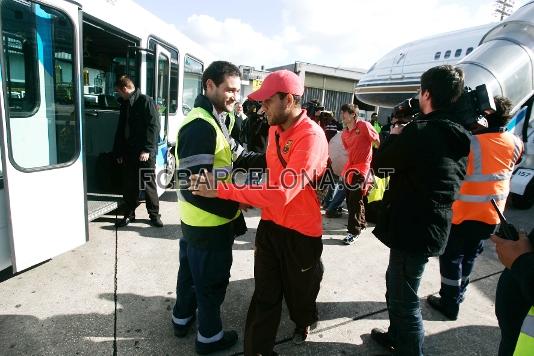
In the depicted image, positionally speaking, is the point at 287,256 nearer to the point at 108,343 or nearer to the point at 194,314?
the point at 194,314

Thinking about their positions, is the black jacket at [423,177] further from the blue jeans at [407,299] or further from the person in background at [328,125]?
the person in background at [328,125]

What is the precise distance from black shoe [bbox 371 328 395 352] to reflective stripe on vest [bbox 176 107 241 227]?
1.49 meters

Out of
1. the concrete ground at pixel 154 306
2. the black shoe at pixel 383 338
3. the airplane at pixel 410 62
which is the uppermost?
the airplane at pixel 410 62

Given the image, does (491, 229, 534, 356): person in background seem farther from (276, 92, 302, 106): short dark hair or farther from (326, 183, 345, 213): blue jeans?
(326, 183, 345, 213): blue jeans

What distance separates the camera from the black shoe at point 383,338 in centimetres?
243

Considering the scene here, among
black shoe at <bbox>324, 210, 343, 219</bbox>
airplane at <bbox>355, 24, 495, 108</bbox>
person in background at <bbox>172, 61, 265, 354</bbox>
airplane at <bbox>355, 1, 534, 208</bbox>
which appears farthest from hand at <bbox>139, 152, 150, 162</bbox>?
airplane at <bbox>355, 24, 495, 108</bbox>

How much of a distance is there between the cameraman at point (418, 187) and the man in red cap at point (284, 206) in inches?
17.7

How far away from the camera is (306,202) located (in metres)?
2.00

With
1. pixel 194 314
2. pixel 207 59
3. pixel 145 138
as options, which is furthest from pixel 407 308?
pixel 207 59

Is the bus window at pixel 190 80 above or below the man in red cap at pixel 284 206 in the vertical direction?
above

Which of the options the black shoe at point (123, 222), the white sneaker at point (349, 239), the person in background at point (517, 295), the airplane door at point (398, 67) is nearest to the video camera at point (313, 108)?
the white sneaker at point (349, 239)

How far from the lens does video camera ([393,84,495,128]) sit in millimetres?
1976

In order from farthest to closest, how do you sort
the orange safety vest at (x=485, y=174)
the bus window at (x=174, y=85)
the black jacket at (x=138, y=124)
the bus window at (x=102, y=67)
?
the bus window at (x=174, y=85) → the bus window at (x=102, y=67) → the black jacket at (x=138, y=124) → the orange safety vest at (x=485, y=174)

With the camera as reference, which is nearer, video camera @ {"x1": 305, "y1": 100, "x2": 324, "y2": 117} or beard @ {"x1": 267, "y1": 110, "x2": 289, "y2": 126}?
beard @ {"x1": 267, "y1": 110, "x2": 289, "y2": 126}
